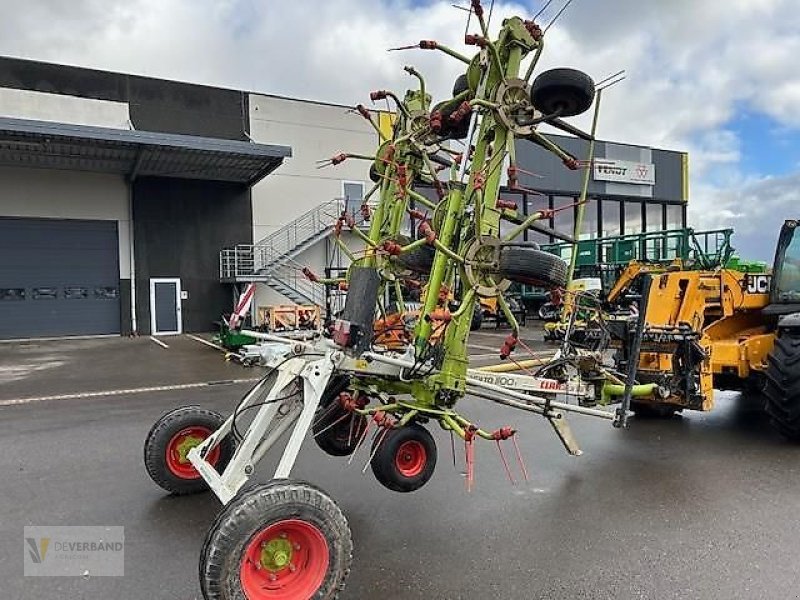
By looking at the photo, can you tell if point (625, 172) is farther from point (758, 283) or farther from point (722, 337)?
point (722, 337)

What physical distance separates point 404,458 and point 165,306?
2023 centimetres

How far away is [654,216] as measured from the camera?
1278 inches

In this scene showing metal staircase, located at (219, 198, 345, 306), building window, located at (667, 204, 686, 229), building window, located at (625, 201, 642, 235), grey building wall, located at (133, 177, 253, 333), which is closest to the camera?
metal staircase, located at (219, 198, 345, 306)

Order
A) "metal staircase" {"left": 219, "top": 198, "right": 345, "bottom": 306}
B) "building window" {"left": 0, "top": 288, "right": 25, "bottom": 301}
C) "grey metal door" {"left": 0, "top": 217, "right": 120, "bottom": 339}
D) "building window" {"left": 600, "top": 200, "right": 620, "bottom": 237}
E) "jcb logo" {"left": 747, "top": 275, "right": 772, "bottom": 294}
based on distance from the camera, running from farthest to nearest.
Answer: "building window" {"left": 600, "top": 200, "right": 620, "bottom": 237} < "metal staircase" {"left": 219, "top": 198, "right": 345, "bottom": 306} < "grey metal door" {"left": 0, "top": 217, "right": 120, "bottom": 339} < "building window" {"left": 0, "top": 288, "right": 25, "bottom": 301} < "jcb logo" {"left": 747, "top": 275, "right": 772, "bottom": 294}

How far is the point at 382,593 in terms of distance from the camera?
3.36 metres

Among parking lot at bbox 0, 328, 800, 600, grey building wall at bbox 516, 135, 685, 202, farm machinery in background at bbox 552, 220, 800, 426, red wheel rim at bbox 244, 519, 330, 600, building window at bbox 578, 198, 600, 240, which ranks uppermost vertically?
grey building wall at bbox 516, 135, 685, 202

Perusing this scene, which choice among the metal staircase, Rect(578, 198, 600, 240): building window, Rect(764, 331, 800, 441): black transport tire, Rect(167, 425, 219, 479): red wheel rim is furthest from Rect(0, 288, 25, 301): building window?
Rect(578, 198, 600, 240): building window

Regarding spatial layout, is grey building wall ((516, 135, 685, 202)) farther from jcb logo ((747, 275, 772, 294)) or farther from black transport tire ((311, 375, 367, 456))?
black transport tire ((311, 375, 367, 456))

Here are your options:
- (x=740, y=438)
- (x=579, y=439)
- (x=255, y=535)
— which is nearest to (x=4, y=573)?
(x=255, y=535)

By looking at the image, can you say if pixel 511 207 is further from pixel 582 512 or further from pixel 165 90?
pixel 165 90

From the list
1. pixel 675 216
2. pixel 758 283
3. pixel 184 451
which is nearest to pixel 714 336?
pixel 758 283

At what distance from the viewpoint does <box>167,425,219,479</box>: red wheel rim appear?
4.67 m

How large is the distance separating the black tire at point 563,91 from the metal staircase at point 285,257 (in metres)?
17.8

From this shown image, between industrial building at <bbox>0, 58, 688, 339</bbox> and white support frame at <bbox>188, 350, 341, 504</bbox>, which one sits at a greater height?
industrial building at <bbox>0, 58, 688, 339</bbox>
